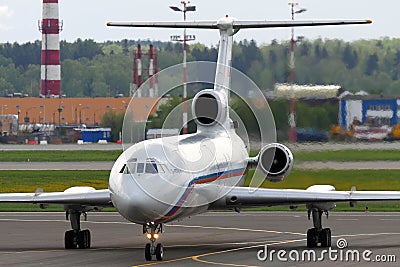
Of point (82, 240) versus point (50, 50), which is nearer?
point (82, 240)

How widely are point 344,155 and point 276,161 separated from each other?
21.5ft

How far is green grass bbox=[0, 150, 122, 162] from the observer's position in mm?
90713

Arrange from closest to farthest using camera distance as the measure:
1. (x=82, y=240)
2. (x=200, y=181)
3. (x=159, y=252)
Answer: (x=159, y=252)
(x=200, y=181)
(x=82, y=240)

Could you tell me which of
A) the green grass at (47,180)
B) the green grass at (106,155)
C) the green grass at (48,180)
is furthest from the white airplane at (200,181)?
the green grass at (48,180)

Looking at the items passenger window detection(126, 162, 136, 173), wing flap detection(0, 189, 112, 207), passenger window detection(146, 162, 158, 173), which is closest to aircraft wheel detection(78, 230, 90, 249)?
wing flap detection(0, 189, 112, 207)

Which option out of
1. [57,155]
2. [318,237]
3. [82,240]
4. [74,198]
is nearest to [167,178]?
[74,198]

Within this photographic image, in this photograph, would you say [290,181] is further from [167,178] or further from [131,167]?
[131,167]

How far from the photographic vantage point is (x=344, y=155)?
136 feet

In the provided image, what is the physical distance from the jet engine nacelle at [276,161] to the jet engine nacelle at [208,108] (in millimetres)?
2528

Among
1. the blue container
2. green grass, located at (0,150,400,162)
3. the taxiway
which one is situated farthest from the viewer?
the blue container

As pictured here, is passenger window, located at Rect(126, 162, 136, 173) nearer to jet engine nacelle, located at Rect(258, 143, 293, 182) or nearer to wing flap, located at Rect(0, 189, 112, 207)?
wing flap, located at Rect(0, 189, 112, 207)

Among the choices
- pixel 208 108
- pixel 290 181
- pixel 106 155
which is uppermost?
pixel 208 108

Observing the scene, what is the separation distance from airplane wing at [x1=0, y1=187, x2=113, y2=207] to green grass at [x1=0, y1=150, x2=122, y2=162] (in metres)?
53.6

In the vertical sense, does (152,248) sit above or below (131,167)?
below
